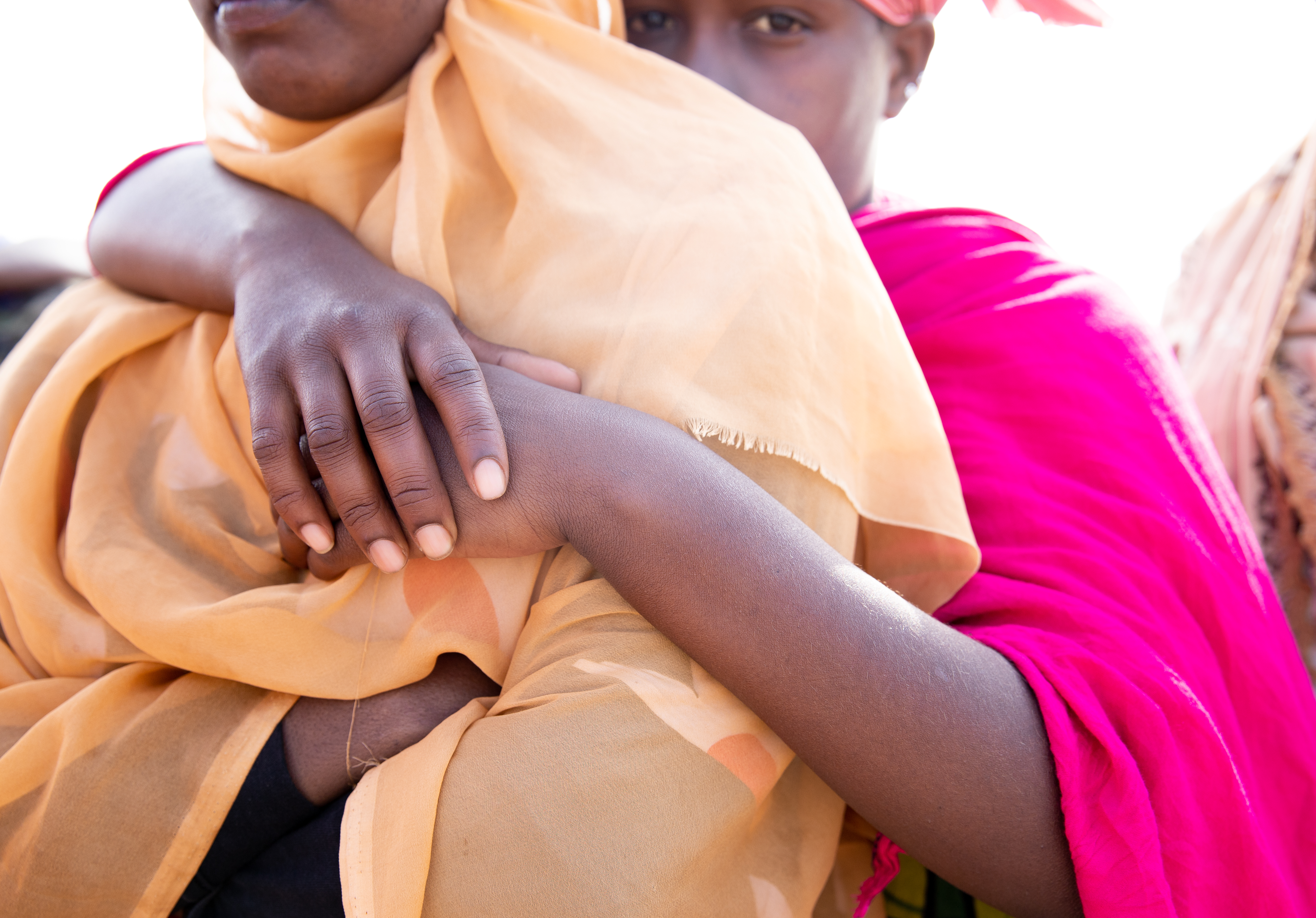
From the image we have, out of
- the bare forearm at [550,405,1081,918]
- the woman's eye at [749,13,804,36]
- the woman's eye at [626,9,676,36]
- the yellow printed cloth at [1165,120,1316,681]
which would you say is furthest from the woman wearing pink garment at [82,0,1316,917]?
the yellow printed cloth at [1165,120,1316,681]

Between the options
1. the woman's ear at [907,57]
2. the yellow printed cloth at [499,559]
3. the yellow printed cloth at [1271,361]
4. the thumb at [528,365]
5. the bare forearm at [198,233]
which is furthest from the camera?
the yellow printed cloth at [1271,361]

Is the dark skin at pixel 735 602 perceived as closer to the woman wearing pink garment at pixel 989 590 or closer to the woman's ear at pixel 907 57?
the woman wearing pink garment at pixel 989 590

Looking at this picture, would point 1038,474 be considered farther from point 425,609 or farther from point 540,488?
point 425,609

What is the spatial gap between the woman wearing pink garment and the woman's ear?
0.45m

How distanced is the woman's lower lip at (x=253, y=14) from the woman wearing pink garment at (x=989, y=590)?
19 cm

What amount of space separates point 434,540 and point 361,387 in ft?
0.47

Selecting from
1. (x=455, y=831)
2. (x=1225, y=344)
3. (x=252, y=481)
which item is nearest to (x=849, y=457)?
(x=455, y=831)

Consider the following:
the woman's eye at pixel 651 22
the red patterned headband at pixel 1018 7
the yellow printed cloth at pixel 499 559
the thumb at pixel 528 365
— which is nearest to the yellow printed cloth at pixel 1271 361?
the red patterned headband at pixel 1018 7

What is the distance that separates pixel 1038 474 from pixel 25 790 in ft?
3.39

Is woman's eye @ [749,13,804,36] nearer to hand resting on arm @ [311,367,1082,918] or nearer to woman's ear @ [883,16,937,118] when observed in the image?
woman's ear @ [883,16,937,118]

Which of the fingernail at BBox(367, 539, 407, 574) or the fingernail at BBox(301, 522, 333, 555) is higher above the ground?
the fingernail at BBox(367, 539, 407, 574)

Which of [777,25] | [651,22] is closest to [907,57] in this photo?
[777,25]

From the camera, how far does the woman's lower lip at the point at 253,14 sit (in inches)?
36.0

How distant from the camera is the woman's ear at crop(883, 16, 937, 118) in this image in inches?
57.0
